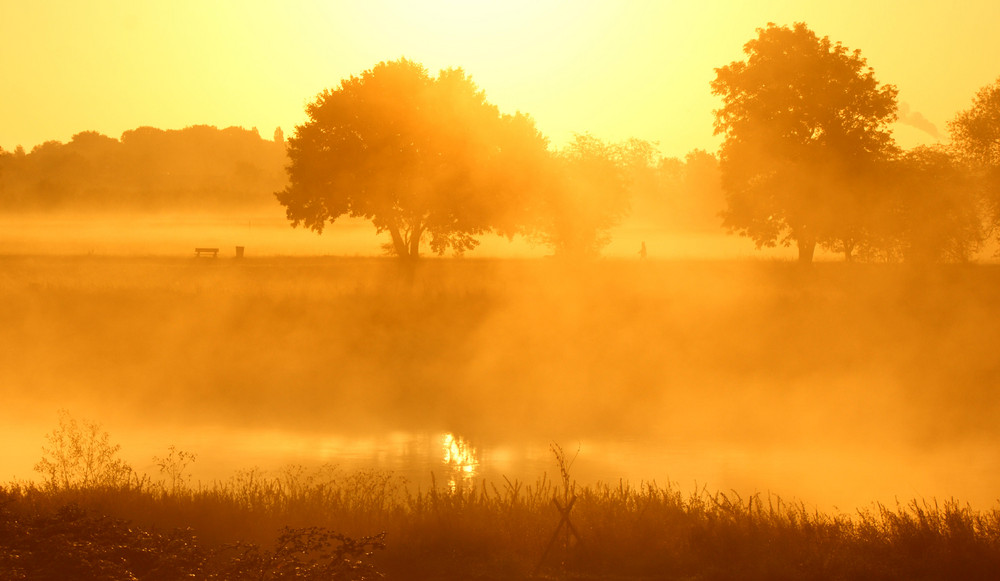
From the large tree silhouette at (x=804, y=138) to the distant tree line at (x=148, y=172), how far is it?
5684 centimetres

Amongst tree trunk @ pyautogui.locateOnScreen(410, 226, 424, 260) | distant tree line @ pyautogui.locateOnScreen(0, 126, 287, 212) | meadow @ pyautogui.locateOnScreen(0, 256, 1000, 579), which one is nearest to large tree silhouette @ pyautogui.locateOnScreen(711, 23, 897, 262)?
meadow @ pyautogui.locateOnScreen(0, 256, 1000, 579)

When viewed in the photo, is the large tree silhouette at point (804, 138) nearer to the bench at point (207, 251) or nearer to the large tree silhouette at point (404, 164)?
the large tree silhouette at point (404, 164)

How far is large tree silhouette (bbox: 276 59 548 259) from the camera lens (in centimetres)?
4294

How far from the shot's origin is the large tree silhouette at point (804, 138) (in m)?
43.8

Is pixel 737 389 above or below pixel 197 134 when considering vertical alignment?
below

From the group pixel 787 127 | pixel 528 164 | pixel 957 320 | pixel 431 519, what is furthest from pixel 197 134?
pixel 431 519

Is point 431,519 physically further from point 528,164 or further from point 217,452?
point 528,164

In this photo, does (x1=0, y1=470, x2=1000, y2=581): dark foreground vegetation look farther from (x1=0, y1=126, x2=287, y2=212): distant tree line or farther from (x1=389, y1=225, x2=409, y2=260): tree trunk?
(x1=0, y1=126, x2=287, y2=212): distant tree line

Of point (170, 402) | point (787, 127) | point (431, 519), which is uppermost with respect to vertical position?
point (787, 127)

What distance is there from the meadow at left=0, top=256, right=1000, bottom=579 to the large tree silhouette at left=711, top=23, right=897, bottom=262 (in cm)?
377

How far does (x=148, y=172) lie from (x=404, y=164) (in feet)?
292

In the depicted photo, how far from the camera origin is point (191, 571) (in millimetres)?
9180

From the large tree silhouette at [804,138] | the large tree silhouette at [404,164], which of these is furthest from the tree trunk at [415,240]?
the large tree silhouette at [804,138]

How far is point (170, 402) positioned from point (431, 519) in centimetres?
1917
